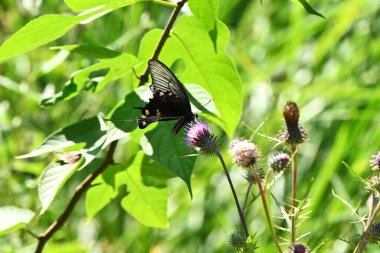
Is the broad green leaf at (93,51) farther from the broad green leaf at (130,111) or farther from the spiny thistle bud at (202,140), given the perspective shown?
the spiny thistle bud at (202,140)

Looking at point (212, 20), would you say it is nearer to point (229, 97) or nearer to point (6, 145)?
point (229, 97)

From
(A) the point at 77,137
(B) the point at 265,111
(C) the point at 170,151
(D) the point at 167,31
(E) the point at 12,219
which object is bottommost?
(B) the point at 265,111

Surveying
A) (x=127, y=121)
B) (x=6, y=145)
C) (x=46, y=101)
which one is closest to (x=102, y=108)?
(x=6, y=145)

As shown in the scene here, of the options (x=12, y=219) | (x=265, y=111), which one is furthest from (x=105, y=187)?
(x=265, y=111)

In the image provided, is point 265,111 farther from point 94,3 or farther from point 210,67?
point 94,3

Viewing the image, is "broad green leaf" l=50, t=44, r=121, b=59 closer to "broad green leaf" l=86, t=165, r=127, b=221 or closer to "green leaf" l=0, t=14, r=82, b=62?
"green leaf" l=0, t=14, r=82, b=62

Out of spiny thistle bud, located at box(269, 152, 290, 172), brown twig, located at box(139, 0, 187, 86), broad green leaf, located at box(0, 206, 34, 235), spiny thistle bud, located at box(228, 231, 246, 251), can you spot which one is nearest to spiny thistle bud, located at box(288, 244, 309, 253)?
spiny thistle bud, located at box(228, 231, 246, 251)
